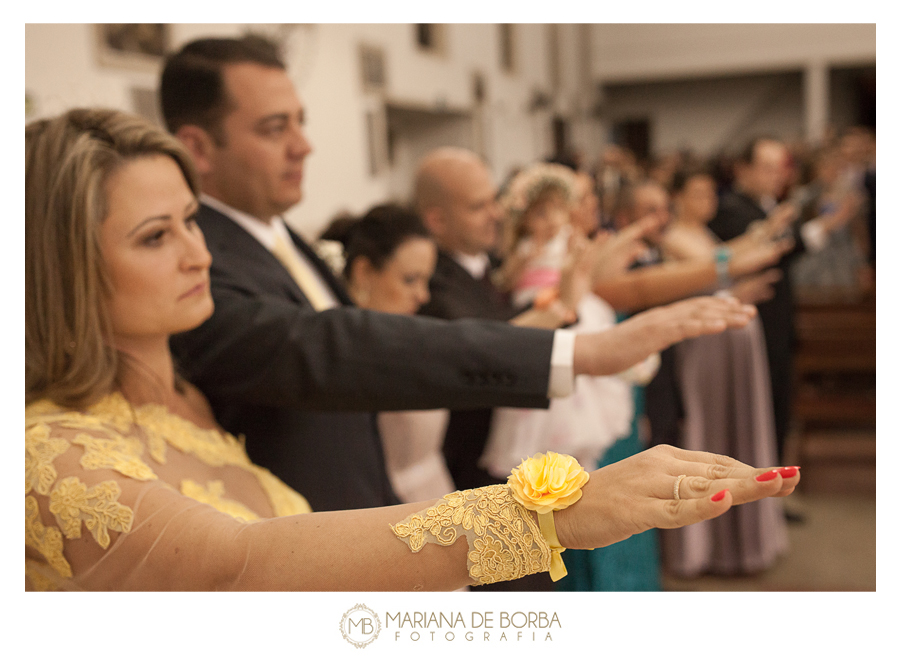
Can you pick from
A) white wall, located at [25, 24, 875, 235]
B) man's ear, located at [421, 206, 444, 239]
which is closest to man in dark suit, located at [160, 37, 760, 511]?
white wall, located at [25, 24, 875, 235]

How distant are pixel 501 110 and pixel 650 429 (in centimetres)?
346

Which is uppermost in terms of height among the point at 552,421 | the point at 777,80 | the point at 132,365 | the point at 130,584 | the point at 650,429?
the point at 777,80

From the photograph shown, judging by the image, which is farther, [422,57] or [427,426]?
[422,57]

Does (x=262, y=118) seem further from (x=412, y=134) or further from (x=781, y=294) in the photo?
(x=412, y=134)

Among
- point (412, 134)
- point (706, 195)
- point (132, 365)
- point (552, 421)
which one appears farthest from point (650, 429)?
point (412, 134)

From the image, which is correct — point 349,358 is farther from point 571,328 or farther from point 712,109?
point 712,109

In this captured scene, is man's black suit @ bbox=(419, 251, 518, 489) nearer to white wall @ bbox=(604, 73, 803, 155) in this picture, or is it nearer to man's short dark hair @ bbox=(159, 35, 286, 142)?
man's short dark hair @ bbox=(159, 35, 286, 142)

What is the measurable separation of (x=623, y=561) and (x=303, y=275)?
1320 mm

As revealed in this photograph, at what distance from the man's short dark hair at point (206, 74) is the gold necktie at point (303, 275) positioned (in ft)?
0.72

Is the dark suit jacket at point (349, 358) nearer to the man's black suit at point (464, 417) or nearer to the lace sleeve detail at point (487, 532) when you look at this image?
the lace sleeve detail at point (487, 532)

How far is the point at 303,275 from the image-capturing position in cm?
145

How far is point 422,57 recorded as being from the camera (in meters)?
4.15
